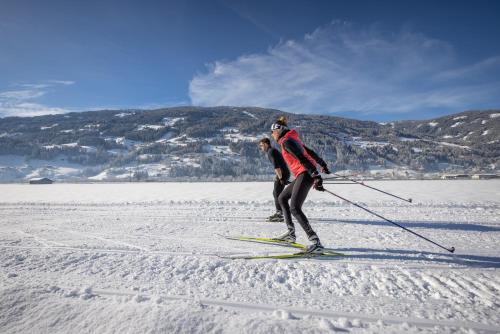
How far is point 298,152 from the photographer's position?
4.68 metres

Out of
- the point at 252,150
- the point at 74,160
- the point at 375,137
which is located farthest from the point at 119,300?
the point at 375,137

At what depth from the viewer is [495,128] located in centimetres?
19750

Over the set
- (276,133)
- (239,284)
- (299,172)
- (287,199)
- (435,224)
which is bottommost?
(435,224)

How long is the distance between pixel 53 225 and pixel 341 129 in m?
188

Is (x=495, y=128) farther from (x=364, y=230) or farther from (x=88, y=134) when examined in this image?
(x=88, y=134)

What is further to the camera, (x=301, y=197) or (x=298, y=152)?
(x=301, y=197)

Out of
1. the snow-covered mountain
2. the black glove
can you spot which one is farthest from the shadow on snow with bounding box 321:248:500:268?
the snow-covered mountain

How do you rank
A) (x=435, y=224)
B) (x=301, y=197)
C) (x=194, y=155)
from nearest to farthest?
(x=301, y=197), (x=435, y=224), (x=194, y=155)

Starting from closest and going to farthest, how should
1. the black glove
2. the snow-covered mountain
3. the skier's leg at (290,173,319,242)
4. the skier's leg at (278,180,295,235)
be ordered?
the black glove < the skier's leg at (290,173,319,242) < the skier's leg at (278,180,295,235) < the snow-covered mountain

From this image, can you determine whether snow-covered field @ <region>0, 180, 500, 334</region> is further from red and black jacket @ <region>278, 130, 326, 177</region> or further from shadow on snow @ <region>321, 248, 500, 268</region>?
red and black jacket @ <region>278, 130, 326, 177</region>

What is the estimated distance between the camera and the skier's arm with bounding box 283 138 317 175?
4.68 m

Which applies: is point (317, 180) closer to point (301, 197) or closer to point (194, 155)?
point (301, 197)

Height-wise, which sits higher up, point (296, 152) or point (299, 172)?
point (296, 152)

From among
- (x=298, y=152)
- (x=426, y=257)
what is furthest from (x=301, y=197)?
(x=426, y=257)
